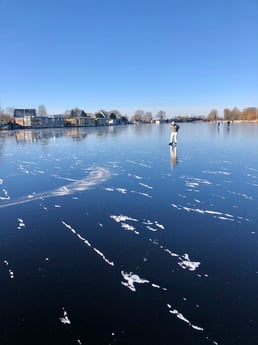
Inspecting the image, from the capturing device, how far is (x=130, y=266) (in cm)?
348

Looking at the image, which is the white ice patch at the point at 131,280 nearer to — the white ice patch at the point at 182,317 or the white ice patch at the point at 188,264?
the white ice patch at the point at 182,317

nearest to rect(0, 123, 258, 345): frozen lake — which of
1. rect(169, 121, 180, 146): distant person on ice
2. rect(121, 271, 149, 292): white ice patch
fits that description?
rect(121, 271, 149, 292): white ice patch

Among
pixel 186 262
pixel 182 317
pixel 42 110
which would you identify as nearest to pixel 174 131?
pixel 186 262

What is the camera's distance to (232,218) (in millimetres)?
5102

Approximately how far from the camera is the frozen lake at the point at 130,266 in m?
2.44

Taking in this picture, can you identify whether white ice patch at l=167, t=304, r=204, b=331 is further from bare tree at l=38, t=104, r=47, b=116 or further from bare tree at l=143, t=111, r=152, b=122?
bare tree at l=143, t=111, r=152, b=122

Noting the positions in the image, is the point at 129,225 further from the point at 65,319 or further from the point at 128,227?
the point at 65,319

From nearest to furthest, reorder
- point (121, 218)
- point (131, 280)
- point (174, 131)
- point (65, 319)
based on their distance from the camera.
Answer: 1. point (65, 319)
2. point (131, 280)
3. point (121, 218)
4. point (174, 131)

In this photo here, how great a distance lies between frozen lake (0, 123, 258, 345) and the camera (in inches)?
96.1

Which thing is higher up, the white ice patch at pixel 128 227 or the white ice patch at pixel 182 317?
the white ice patch at pixel 128 227

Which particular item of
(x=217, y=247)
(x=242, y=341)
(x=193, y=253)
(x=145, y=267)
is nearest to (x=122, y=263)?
(x=145, y=267)

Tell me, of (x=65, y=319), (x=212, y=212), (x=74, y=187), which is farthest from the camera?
(x=74, y=187)

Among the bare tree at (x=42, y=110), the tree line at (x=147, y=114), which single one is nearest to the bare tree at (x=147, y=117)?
the tree line at (x=147, y=114)

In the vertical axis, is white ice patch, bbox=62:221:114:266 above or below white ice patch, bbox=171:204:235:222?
below
